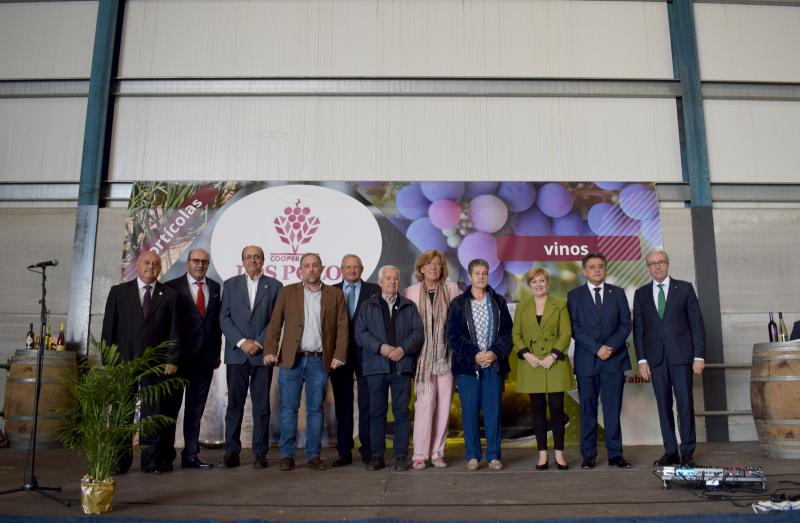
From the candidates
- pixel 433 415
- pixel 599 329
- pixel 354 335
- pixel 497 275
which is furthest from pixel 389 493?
pixel 497 275

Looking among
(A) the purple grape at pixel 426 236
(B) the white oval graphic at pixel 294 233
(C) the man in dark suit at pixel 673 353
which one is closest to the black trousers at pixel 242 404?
(B) the white oval graphic at pixel 294 233

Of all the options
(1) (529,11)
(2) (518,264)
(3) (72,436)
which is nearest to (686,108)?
(1) (529,11)

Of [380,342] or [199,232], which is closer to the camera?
[380,342]

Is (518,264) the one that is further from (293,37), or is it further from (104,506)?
(104,506)

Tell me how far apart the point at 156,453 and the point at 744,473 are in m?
3.31

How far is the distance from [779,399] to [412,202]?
10.4ft

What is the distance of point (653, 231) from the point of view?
555cm

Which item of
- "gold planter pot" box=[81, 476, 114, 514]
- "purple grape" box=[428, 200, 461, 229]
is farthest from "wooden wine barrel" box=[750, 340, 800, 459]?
"gold planter pot" box=[81, 476, 114, 514]

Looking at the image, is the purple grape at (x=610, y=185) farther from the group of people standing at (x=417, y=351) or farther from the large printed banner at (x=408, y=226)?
the group of people standing at (x=417, y=351)

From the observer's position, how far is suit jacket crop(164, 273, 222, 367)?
4.05 metres

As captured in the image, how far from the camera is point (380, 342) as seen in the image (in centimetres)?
397

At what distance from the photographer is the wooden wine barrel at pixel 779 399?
415 cm

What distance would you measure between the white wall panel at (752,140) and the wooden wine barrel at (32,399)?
6104mm

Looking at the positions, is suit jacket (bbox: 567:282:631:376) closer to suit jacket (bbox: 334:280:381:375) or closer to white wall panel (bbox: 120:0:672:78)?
suit jacket (bbox: 334:280:381:375)
